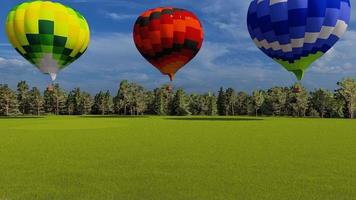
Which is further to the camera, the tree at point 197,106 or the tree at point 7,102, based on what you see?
the tree at point 197,106

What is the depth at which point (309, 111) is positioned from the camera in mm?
118688

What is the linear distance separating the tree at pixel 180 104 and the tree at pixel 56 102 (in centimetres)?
4005

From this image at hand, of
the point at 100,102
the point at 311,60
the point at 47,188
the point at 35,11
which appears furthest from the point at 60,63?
the point at 100,102

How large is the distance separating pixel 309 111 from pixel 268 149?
336 feet

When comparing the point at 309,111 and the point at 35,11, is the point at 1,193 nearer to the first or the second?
the point at 35,11

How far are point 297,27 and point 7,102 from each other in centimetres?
10509

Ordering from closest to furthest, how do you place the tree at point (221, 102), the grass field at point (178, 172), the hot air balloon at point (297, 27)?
1. the grass field at point (178, 172)
2. the hot air balloon at point (297, 27)
3. the tree at point (221, 102)

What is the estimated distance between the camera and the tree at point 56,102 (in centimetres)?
13838

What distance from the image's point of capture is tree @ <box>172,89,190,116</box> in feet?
404

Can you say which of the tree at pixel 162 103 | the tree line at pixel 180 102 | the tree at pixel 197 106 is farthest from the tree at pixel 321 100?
the tree at pixel 162 103

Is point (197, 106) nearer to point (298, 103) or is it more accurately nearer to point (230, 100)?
point (230, 100)

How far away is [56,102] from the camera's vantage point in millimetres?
138625

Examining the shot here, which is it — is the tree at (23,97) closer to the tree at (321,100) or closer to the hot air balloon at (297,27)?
the tree at (321,100)

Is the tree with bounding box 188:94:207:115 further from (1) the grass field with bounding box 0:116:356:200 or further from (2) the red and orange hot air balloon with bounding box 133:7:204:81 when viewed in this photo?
(1) the grass field with bounding box 0:116:356:200
